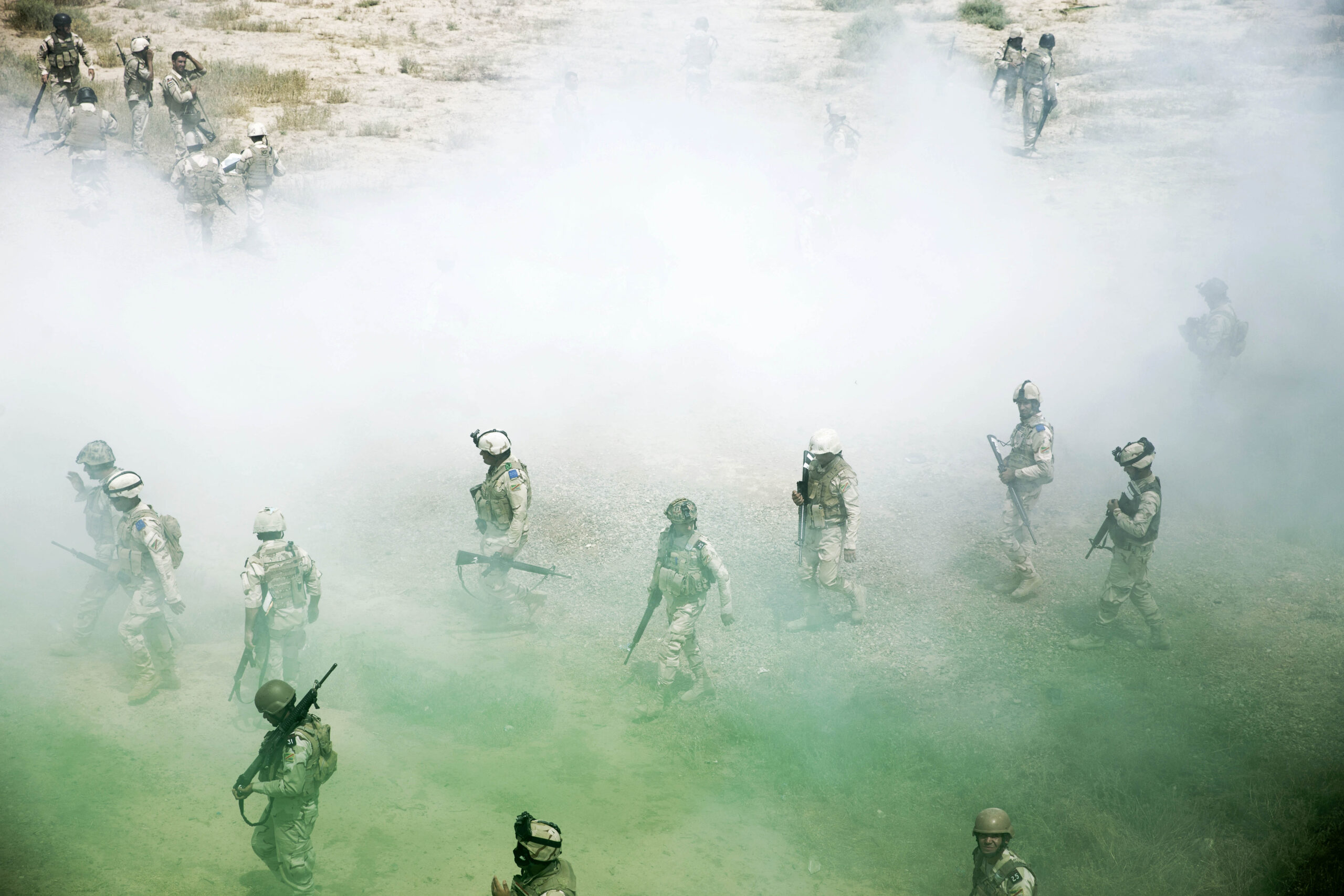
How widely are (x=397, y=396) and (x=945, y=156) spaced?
13.3 metres

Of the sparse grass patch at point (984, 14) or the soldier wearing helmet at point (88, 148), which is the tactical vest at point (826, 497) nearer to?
the soldier wearing helmet at point (88, 148)

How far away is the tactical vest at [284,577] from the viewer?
296 inches

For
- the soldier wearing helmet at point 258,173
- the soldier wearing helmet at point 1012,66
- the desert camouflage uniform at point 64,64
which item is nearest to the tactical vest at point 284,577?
the soldier wearing helmet at point 258,173

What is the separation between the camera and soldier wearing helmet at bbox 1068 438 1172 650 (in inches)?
337

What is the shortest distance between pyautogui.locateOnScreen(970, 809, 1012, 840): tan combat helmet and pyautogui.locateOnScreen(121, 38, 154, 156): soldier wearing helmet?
17772 mm

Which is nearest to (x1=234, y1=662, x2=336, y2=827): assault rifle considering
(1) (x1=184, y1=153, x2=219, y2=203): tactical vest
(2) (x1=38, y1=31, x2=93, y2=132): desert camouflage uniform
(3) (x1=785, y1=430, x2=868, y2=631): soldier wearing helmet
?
(3) (x1=785, y1=430, x2=868, y2=631): soldier wearing helmet

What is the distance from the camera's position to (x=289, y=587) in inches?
300

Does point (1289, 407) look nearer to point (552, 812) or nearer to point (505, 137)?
point (552, 812)

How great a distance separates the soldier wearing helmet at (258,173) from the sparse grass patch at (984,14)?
62.6 feet

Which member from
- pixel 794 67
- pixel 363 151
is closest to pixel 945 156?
pixel 794 67

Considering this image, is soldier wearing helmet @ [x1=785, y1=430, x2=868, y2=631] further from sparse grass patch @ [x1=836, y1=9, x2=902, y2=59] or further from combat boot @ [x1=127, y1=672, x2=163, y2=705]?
sparse grass patch @ [x1=836, y1=9, x2=902, y2=59]

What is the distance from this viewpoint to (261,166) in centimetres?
1501

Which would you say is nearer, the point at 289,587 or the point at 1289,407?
the point at 289,587

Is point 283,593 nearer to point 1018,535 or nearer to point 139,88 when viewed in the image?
point 1018,535
